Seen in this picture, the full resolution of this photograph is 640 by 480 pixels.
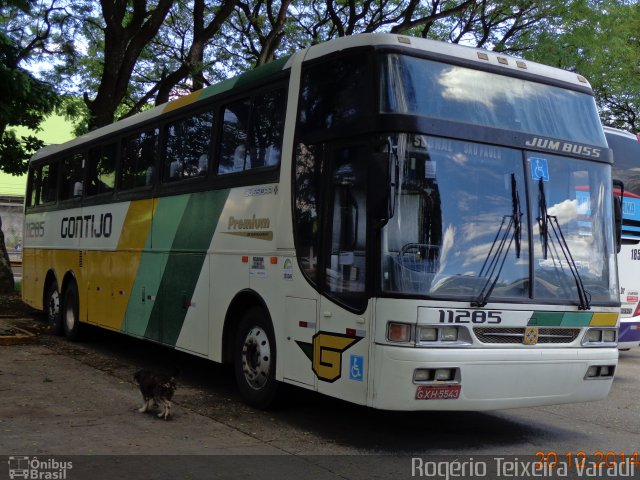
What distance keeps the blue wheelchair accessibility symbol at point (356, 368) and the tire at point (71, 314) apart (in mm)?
7788

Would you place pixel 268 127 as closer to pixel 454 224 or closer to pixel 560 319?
pixel 454 224

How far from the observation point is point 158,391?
7430 mm

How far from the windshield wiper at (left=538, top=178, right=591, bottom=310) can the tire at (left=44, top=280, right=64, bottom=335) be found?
9.67 m

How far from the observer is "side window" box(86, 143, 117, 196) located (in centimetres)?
1195

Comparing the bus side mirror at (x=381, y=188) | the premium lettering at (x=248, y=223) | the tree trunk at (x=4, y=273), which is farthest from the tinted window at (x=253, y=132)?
the tree trunk at (x=4, y=273)

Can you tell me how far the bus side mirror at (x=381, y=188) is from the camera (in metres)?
6.05

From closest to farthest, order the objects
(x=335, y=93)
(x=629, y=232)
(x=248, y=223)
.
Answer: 1. (x=335, y=93)
2. (x=248, y=223)
3. (x=629, y=232)

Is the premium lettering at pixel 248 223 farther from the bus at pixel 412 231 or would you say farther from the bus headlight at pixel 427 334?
the bus headlight at pixel 427 334

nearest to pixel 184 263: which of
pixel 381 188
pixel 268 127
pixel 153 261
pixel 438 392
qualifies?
pixel 153 261

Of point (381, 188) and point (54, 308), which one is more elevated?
point (381, 188)

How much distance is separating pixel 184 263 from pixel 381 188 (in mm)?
4070

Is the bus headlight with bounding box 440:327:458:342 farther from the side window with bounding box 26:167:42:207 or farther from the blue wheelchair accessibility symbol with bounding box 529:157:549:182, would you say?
the side window with bounding box 26:167:42:207

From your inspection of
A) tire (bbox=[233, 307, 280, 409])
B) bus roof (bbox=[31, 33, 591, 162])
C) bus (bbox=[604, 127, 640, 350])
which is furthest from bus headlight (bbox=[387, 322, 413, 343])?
bus (bbox=[604, 127, 640, 350])

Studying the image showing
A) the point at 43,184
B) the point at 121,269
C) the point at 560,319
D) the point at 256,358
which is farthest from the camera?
the point at 43,184
